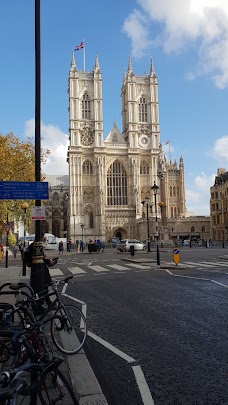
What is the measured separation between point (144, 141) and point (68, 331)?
7426 cm

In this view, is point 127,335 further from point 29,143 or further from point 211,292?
point 29,143

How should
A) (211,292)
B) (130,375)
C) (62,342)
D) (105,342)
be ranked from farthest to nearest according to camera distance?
(211,292), (105,342), (62,342), (130,375)

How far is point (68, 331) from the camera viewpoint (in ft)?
17.8

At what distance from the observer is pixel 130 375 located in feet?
14.4

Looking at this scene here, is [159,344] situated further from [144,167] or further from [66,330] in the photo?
[144,167]

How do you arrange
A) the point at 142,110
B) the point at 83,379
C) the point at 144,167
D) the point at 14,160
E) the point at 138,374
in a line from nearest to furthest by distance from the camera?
the point at 83,379
the point at 138,374
the point at 14,160
the point at 144,167
the point at 142,110

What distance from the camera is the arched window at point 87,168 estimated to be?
74.3 meters

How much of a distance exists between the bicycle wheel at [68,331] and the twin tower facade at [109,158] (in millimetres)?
64149

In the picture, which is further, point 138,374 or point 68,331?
point 68,331

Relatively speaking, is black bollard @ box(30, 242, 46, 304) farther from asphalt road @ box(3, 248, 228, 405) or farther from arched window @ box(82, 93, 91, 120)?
arched window @ box(82, 93, 91, 120)

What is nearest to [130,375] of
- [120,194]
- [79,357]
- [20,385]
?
[79,357]

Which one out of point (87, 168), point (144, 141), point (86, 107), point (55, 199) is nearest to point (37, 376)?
point (87, 168)

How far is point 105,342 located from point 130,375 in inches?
58.1

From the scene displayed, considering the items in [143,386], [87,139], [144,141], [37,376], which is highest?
[144,141]
